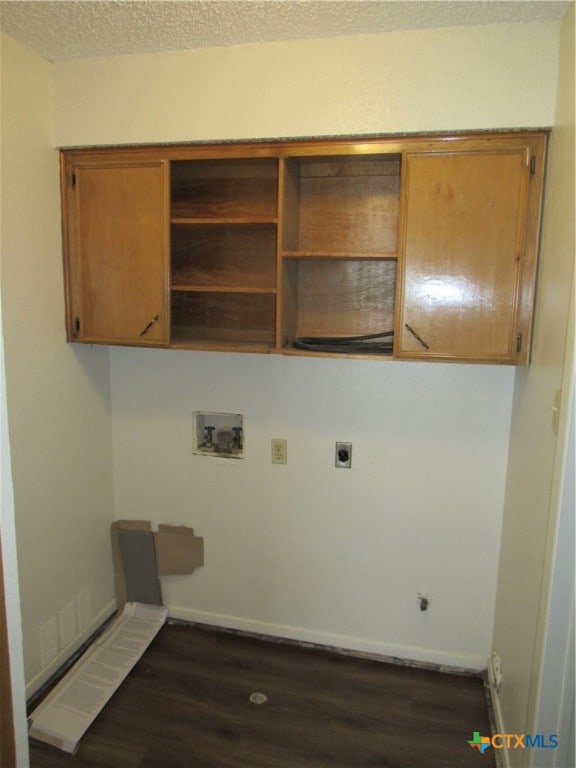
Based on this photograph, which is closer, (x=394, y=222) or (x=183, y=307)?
(x=394, y=222)

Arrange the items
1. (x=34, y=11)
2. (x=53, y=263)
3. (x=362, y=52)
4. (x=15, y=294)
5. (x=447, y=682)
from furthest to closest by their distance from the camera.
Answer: (x=447, y=682) → (x=53, y=263) → (x=15, y=294) → (x=362, y=52) → (x=34, y=11)

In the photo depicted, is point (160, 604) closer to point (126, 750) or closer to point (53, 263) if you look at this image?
point (126, 750)

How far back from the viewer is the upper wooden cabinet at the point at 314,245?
70.9 inches

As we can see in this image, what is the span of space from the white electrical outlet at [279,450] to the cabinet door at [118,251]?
703mm

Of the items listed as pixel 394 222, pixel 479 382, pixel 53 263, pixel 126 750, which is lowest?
pixel 126 750

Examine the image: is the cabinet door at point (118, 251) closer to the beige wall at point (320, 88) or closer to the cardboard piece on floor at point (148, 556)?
the beige wall at point (320, 88)

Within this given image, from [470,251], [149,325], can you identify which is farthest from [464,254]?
[149,325]

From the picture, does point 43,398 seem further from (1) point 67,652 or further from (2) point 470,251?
(2) point 470,251

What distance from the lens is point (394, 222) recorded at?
2.17m

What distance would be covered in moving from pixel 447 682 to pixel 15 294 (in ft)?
7.86

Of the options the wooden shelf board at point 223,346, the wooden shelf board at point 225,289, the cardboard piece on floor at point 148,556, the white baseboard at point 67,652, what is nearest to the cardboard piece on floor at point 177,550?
the cardboard piece on floor at point 148,556

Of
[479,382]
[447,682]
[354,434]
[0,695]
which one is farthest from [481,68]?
[447,682]

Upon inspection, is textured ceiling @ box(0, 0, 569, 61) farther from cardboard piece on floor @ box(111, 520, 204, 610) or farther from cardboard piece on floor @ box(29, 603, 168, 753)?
cardboard piece on floor @ box(29, 603, 168, 753)

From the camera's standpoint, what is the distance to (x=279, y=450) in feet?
7.95
